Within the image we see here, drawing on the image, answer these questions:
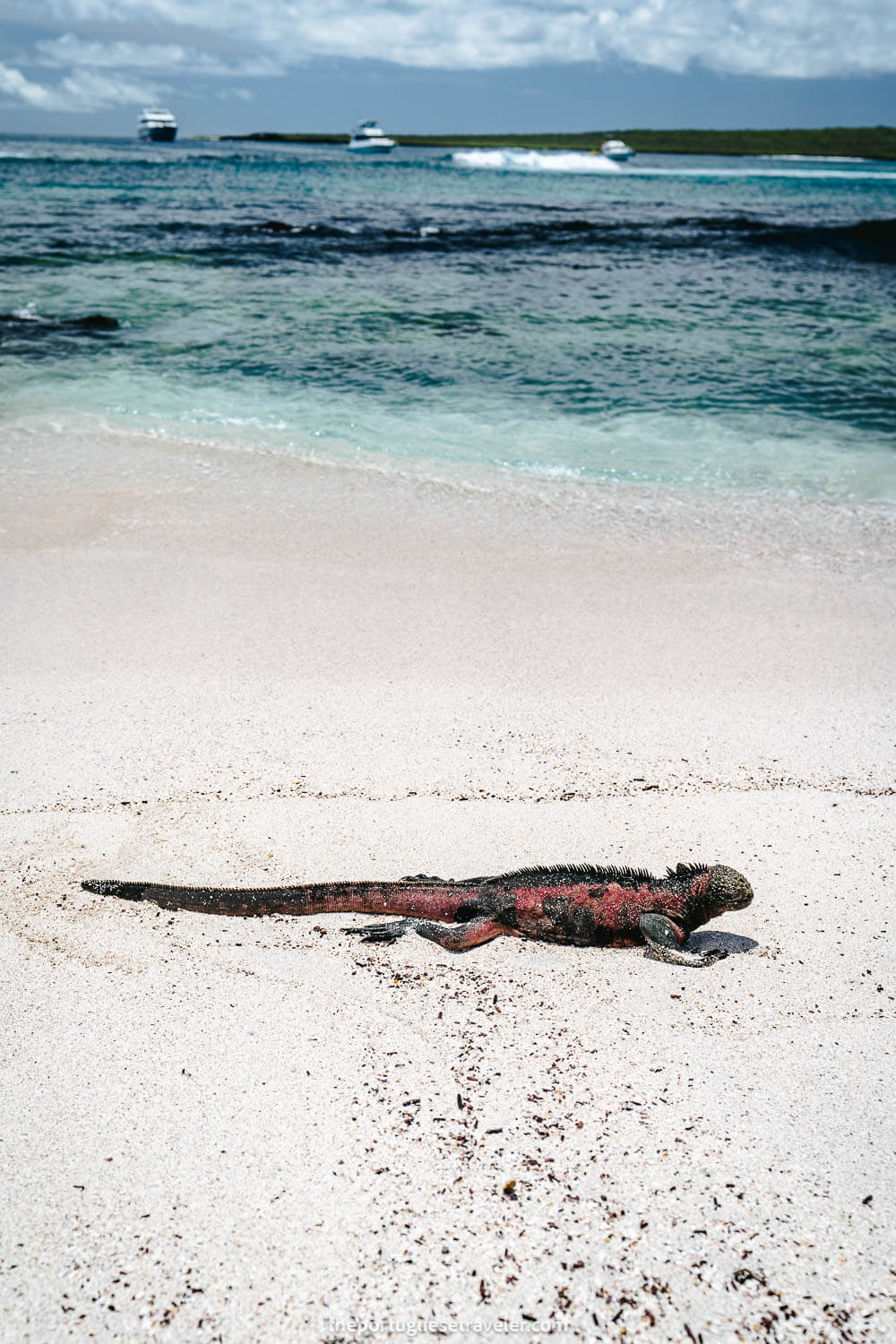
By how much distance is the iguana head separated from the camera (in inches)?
124

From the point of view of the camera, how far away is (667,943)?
10.1 feet

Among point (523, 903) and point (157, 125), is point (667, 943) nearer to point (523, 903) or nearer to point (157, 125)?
point (523, 903)

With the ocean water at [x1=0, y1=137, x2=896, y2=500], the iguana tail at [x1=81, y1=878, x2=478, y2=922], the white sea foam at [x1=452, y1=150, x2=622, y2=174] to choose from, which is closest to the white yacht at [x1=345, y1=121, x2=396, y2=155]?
the white sea foam at [x1=452, y1=150, x2=622, y2=174]

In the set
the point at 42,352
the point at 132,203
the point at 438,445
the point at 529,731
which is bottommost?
the point at 529,731

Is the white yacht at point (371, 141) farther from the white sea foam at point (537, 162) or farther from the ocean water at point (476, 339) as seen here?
the ocean water at point (476, 339)

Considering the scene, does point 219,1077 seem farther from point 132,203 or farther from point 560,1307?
point 132,203

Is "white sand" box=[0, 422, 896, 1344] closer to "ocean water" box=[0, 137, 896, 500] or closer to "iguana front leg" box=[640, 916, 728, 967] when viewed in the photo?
"iguana front leg" box=[640, 916, 728, 967]

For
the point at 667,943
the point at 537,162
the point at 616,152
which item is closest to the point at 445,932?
the point at 667,943

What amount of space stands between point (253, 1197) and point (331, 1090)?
366 millimetres

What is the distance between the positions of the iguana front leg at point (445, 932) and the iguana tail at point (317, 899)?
6 centimetres

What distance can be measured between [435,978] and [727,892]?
1.10m

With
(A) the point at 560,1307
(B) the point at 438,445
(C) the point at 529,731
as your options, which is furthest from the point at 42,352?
(A) the point at 560,1307

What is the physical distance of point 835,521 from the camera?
7473 millimetres

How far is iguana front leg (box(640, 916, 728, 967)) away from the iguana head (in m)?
0.16
